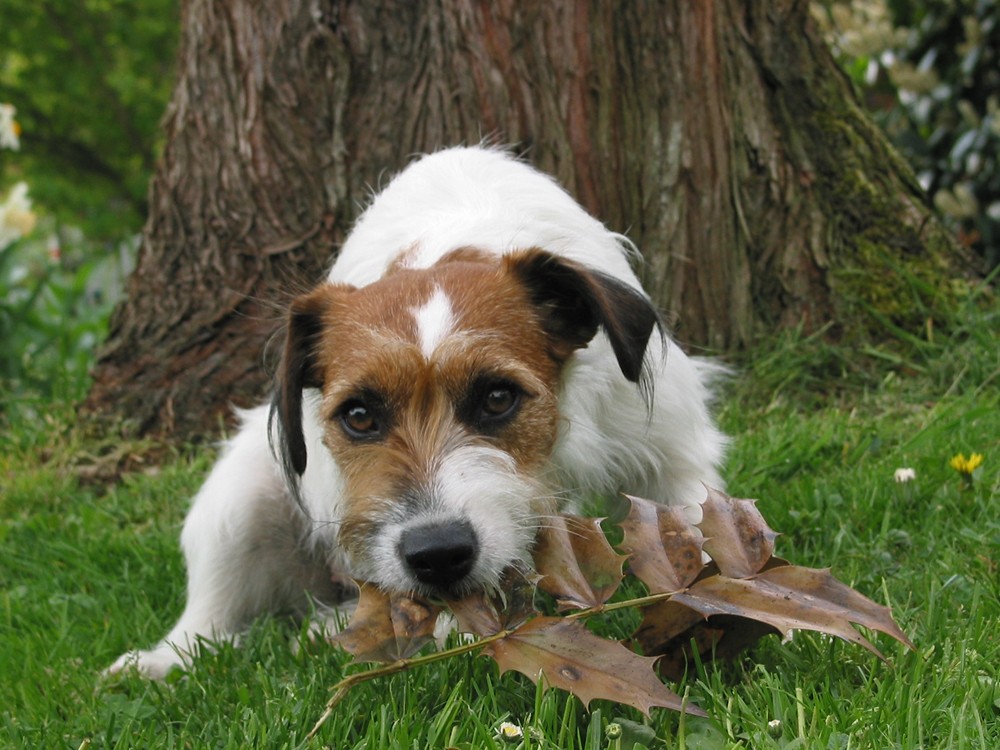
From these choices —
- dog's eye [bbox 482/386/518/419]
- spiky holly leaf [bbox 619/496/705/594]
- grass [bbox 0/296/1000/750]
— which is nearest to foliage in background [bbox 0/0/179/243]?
grass [bbox 0/296/1000/750]

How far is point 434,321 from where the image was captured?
278 cm

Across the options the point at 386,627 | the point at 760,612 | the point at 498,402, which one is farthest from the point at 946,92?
the point at 386,627

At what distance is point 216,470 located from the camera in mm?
3820

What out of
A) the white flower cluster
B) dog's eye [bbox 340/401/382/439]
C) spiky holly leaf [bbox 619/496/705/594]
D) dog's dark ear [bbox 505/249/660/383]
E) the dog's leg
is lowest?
the white flower cluster

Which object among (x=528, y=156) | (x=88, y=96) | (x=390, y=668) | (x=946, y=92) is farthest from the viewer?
(x=88, y=96)

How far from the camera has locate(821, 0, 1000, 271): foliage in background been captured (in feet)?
21.2

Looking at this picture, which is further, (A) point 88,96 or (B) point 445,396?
(A) point 88,96

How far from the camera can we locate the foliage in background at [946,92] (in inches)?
255

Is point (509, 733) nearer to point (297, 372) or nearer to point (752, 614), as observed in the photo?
point (752, 614)

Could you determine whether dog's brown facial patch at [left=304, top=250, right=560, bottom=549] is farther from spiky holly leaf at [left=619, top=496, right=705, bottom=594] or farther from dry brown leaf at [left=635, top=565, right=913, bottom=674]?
dry brown leaf at [left=635, top=565, right=913, bottom=674]

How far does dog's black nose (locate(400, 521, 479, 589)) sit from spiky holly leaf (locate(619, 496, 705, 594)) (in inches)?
13.9

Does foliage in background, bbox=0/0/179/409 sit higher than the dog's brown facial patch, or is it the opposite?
the dog's brown facial patch

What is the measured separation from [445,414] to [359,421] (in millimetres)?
271

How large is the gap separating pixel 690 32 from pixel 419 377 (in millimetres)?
2520
